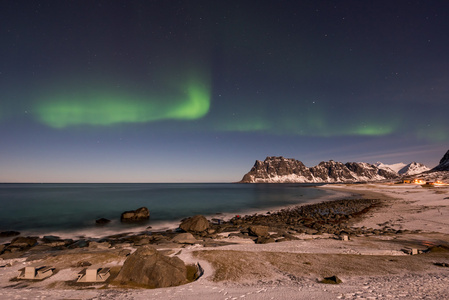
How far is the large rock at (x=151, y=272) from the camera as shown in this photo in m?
10.5

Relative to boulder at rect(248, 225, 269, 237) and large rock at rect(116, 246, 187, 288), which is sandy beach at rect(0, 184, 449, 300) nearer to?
large rock at rect(116, 246, 187, 288)

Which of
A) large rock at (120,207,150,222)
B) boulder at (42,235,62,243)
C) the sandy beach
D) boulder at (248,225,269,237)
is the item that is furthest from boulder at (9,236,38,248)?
boulder at (248,225,269,237)

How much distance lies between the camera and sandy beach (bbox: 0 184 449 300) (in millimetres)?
8914

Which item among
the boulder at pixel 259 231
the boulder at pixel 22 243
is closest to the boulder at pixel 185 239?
the boulder at pixel 259 231

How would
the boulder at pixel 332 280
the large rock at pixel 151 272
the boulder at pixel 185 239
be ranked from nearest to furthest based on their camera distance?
the boulder at pixel 332 280
the large rock at pixel 151 272
the boulder at pixel 185 239

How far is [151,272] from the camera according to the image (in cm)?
1073

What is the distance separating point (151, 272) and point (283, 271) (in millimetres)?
7217

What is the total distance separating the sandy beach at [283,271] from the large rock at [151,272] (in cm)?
62

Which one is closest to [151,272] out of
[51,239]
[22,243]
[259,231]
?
[259,231]

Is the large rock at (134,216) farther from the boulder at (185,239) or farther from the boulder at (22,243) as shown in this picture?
the boulder at (185,239)

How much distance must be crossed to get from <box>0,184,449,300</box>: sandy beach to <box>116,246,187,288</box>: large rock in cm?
62

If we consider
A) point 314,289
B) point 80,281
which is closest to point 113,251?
point 80,281

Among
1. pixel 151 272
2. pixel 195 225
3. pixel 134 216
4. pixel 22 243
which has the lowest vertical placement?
pixel 134 216

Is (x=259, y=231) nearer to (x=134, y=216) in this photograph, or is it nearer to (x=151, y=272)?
(x=151, y=272)
